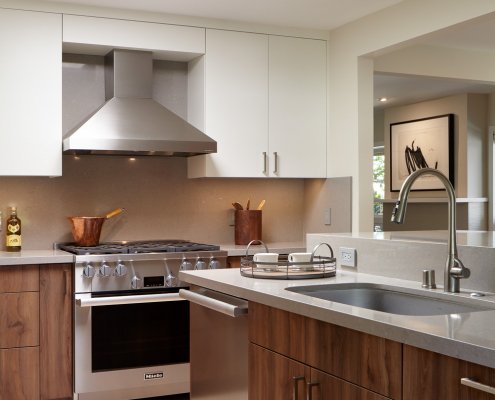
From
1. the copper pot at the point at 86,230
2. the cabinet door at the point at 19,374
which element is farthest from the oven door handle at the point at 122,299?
the copper pot at the point at 86,230

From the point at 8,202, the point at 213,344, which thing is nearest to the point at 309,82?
the point at 8,202

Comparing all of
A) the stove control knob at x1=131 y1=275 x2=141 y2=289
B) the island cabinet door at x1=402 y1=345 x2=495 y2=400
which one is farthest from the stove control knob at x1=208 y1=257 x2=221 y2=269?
the island cabinet door at x1=402 y1=345 x2=495 y2=400

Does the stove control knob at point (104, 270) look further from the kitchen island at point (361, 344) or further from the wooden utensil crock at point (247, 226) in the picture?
the kitchen island at point (361, 344)

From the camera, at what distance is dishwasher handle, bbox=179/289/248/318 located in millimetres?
2318

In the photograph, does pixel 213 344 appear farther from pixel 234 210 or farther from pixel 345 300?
A: pixel 234 210

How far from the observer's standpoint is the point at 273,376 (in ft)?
7.19

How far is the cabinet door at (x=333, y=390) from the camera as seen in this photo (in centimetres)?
175

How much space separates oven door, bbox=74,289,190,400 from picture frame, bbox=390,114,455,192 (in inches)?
175

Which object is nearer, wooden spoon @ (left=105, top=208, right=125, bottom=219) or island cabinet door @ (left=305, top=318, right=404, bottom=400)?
island cabinet door @ (left=305, top=318, right=404, bottom=400)

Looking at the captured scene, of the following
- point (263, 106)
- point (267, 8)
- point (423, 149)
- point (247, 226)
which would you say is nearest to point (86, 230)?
point (247, 226)

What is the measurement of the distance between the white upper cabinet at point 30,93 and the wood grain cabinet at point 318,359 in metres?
2.14

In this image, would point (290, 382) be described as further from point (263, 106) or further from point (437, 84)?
point (437, 84)

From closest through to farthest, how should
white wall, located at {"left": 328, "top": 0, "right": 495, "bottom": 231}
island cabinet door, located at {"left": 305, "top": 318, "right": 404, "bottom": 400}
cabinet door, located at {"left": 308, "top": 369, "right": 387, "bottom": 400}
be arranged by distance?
island cabinet door, located at {"left": 305, "top": 318, "right": 404, "bottom": 400}
cabinet door, located at {"left": 308, "top": 369, "right": 387, "bottom": 400}
white wall, located at {"left": 328, "top": 0, "right": 495, "bottom": 231}

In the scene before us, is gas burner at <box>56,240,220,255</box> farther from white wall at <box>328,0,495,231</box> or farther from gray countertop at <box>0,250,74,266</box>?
white wall at <box>328,0,495,231</box>
